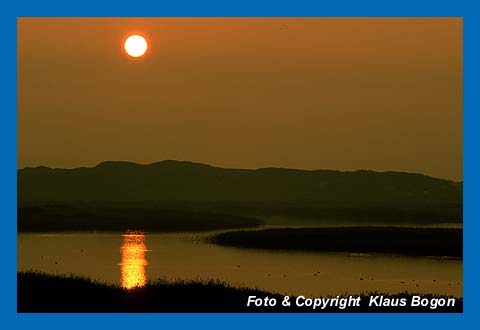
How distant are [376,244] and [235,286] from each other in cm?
562

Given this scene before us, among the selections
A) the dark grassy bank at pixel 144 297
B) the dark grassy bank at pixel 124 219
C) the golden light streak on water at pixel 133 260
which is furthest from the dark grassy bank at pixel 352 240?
the dark grassy bank at pixel 144 297

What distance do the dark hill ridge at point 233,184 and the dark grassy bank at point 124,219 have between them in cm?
41

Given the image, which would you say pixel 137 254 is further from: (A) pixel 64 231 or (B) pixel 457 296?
(B) pixel 457 296

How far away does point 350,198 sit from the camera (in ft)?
104

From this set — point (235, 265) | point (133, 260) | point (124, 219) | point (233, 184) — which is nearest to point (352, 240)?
point (233, 184)

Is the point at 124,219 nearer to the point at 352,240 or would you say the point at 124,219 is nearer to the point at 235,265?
the point at 235,265

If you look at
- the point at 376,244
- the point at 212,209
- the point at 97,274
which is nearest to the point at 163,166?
the point at 212,209

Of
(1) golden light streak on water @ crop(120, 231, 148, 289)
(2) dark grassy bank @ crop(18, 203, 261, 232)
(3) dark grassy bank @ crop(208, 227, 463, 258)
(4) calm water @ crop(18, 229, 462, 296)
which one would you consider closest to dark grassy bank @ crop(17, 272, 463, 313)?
(1) golden light streak on water @ crop(120, 231, 148, 289)

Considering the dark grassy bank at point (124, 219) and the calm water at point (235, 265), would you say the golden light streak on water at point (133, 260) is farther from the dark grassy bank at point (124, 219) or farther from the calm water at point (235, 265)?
the dark grassy bank at point (124, 219)

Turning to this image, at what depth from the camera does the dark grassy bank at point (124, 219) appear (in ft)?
100

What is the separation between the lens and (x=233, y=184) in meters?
31.5

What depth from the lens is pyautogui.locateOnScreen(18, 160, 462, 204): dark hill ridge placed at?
30.2 meters

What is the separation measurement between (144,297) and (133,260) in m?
2.71

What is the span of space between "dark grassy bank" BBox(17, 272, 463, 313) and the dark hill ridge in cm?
341
